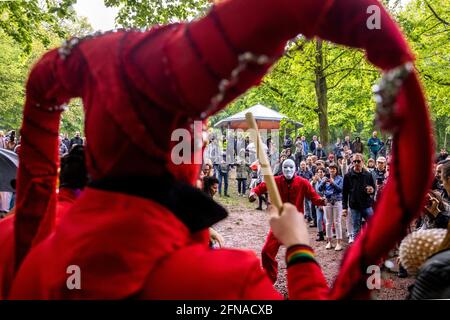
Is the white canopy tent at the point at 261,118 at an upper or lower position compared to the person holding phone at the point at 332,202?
upper

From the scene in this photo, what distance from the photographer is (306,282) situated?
4.09ft

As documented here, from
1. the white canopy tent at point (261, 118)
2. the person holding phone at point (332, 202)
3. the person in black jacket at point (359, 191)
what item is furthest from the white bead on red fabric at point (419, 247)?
the white canopy tent at point (261, 118)

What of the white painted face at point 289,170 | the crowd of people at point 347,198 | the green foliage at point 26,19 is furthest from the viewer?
the green foliage at point 26,19

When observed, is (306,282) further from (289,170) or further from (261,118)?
(261,118)

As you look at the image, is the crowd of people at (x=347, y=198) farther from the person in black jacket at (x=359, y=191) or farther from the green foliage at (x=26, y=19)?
the green foliage at (x=26, y=19)

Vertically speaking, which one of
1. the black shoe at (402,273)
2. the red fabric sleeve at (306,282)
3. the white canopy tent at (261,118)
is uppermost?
the white canopy tent at (261,118)

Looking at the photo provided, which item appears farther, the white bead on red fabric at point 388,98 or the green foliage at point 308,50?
the green foliage at point 308,50

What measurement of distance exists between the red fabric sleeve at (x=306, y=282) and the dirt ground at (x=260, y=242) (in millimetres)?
3954

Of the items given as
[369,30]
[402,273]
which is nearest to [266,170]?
[369,30]

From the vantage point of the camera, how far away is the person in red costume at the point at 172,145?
0.98m

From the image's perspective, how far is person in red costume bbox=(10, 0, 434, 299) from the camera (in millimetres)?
979

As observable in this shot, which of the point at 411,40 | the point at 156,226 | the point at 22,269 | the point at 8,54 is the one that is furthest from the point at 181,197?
the point at 8,54

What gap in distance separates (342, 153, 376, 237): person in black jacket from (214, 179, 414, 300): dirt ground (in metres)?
0.90
